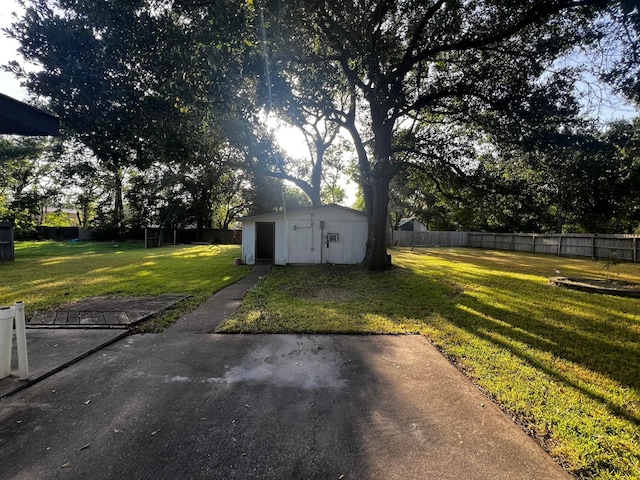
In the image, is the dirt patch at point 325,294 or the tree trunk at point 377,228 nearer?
the dirt patch at point 325,294

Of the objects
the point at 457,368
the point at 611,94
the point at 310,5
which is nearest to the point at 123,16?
the point at 310,5

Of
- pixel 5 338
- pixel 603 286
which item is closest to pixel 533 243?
pixel 603 286

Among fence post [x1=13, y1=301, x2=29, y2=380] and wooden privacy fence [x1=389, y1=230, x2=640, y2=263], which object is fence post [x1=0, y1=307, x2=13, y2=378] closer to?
fence post [x1=13, y1=301, x2=29, y2=380]

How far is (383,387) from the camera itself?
2918mm

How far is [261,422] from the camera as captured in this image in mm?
2354

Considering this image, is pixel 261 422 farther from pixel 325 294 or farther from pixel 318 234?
pixel 318 234

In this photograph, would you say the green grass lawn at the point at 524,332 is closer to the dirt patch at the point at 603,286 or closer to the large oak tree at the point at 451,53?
the dirt patch at the point at 603,286

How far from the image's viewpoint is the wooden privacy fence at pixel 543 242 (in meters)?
15.4

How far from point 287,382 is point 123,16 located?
22.6 feet

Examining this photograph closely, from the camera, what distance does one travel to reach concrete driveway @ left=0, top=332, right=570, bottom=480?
1.90 meters

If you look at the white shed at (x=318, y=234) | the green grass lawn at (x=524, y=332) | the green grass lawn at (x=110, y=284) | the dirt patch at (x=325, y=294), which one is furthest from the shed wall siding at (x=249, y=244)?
the dirt patch at (x=325, y=294)

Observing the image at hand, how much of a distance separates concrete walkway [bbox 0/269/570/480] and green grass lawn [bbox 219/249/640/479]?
0.37 metres

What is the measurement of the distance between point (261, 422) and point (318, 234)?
10389mm

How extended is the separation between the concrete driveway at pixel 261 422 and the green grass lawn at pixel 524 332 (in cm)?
38
